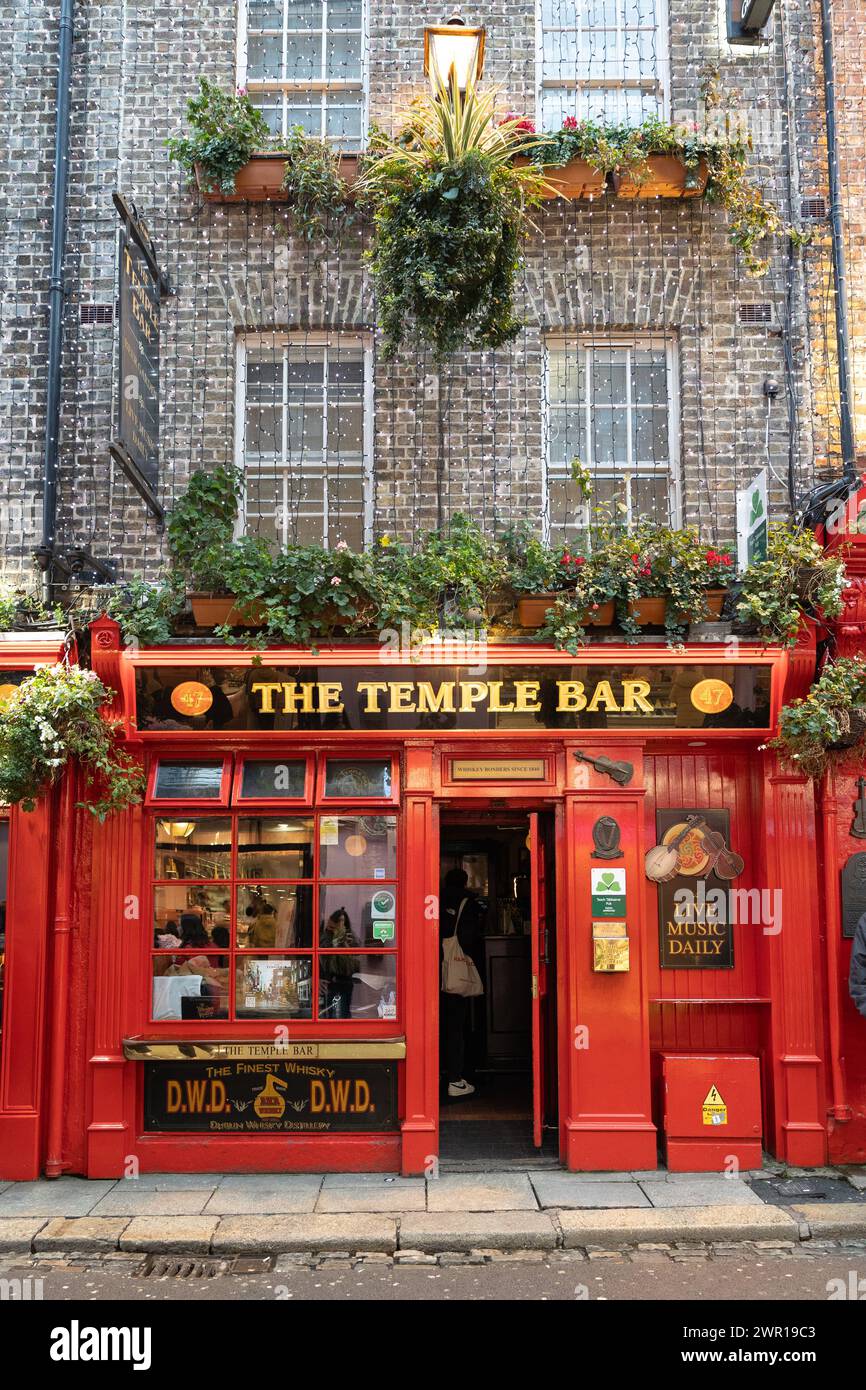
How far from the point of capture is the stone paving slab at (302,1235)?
7402 mm

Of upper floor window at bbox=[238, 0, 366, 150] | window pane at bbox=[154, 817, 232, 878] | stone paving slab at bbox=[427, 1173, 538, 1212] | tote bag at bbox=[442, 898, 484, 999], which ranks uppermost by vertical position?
upper floor window at bbox=[238, 0, 366, 150]

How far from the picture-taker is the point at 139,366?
8859 mm

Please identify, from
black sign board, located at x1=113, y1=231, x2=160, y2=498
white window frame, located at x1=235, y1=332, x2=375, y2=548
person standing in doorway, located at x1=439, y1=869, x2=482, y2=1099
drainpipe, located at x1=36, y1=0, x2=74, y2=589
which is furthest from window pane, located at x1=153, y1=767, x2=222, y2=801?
person standing in doorway, located at x1=439, y1=869, x2=482, y2=1099

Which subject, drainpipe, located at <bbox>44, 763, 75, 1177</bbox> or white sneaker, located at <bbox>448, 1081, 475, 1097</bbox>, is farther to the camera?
white sneaker, located at <bbox>448, 1081, 475, 1097</bbox>

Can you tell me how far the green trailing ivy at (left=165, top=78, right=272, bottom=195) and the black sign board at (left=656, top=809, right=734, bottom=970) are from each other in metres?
6.18

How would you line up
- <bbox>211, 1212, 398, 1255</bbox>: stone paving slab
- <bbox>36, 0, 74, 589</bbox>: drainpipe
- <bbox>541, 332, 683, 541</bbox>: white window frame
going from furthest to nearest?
<bbox>541, 332, 683, 541</bbox>: white window frame
<bbox>36, 0, 74, 589</bbox>: drainpipe
<bbox>211, 1212, 398, 1255</bbox>: stone paving slab

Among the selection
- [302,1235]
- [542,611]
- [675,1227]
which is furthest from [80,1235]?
[542,611]

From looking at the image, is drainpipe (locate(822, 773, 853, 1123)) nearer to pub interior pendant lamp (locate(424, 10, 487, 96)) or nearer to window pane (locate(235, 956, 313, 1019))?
window pane (locate(235, 956, 313, 1019))

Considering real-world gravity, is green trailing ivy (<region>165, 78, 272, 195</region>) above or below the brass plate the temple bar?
above

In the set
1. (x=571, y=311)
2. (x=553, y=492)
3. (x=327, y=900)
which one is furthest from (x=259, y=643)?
(x=571, y=311)

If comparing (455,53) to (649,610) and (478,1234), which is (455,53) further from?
(478,1234)

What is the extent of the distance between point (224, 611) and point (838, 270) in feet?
18.6

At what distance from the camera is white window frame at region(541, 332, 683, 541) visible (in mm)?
9805

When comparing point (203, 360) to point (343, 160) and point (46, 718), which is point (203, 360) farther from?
point (46, 718)
